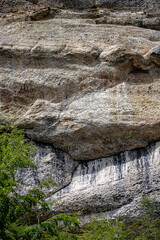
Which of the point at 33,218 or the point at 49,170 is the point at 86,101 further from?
the point at 33,218

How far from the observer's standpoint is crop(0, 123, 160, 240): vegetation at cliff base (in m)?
5.15

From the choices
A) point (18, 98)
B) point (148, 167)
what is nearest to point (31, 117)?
point (18, 98)

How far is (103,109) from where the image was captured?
8000 mm

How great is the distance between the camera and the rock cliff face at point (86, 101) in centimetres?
748

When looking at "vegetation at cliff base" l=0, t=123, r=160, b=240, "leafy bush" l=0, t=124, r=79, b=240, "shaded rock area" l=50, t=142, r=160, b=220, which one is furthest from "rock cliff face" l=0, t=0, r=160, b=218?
"leafy bush" l=0, t=124, r=79, b=240

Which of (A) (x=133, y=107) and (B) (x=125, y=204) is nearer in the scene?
(B) (x=125, y=204)

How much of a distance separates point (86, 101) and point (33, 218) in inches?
100

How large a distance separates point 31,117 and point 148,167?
101 inches

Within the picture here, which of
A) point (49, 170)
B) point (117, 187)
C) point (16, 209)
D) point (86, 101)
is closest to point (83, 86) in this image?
point (86, 101)

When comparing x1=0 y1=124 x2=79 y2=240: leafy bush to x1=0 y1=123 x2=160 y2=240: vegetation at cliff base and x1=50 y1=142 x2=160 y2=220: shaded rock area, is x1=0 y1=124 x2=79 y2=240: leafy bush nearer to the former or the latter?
x1=0 y1=123 x2=160 y2=240: vegetation at cliff base

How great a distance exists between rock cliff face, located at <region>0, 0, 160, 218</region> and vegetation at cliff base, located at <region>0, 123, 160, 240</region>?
0.40m

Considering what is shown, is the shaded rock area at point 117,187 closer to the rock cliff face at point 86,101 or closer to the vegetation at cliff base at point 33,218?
the rock cliff face at point 86,101

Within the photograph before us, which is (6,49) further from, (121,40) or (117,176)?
(117,176)

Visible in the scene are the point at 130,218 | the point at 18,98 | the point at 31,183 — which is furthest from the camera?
the point at 18,98
